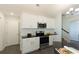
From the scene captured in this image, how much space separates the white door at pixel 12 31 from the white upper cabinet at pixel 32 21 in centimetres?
33

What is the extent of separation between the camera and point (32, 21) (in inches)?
142

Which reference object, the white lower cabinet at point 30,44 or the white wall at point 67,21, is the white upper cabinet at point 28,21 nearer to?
the white lower cabinet at point 30,44

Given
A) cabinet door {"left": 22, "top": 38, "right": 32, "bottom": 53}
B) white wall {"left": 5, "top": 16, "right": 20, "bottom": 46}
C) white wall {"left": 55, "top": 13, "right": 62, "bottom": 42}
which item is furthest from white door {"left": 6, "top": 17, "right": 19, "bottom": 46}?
white wall {"left": 55, "top": 13, "right": 62, "bottom": 42}

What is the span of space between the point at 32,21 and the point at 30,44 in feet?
2.98

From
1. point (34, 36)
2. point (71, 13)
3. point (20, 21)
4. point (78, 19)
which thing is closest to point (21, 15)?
point (20, 21)

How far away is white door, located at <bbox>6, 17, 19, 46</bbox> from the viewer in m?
3.57

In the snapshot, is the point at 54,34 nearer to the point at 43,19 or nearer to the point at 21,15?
the point at 43,19

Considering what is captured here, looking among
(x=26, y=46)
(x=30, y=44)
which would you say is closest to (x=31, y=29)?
(x=30, y=44)

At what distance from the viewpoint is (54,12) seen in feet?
9.49

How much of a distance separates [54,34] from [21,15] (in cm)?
138

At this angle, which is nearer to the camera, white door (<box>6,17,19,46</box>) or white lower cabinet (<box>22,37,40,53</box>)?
white lower cabinet (<box>22,37,40,53</box>)

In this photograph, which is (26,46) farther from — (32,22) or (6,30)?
(6,30)

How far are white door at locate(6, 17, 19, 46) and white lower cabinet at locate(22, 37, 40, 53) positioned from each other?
830 mm

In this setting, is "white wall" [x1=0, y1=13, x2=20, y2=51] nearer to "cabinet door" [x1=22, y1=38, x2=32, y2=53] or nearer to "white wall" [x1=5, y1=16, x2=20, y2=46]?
"white wall" [x1=5, y1=16, x2=20, y2=46]
